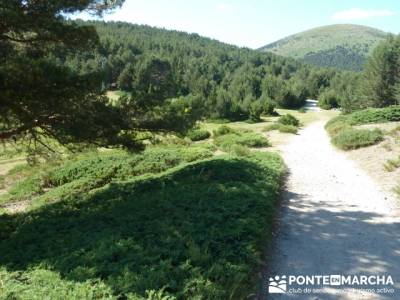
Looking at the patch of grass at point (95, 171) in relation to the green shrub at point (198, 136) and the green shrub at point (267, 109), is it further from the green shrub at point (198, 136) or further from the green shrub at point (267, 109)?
the green shrub at point (267, 109)

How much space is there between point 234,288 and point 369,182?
844cm

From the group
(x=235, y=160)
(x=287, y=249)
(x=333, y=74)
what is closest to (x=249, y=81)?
(x=333, y=74)

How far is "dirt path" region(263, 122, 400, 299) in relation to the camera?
6.09 meters

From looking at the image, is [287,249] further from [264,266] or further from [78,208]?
[78,208]

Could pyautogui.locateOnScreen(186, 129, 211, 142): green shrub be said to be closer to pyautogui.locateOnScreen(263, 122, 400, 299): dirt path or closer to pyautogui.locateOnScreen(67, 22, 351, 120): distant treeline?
pyautogui.locateOnScreen(67, 22, 351, 120): distant treeline

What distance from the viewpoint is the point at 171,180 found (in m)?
11.6

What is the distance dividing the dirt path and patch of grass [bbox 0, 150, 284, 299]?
0.55 meters

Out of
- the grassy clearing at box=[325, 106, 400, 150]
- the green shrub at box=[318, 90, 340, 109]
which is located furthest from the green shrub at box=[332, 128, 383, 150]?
the green shrub at box=[318, 90, 340, 109]

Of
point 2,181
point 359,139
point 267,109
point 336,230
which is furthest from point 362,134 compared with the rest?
point 267,109

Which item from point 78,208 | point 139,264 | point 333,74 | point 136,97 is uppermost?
point 333,74

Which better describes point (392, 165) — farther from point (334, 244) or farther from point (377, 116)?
point (377, 116)

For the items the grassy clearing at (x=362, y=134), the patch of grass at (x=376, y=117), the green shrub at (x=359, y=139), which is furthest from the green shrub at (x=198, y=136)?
the green shrub at (x=359, y=139)

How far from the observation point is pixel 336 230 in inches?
310

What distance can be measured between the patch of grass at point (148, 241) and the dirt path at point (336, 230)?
1.81 feet
